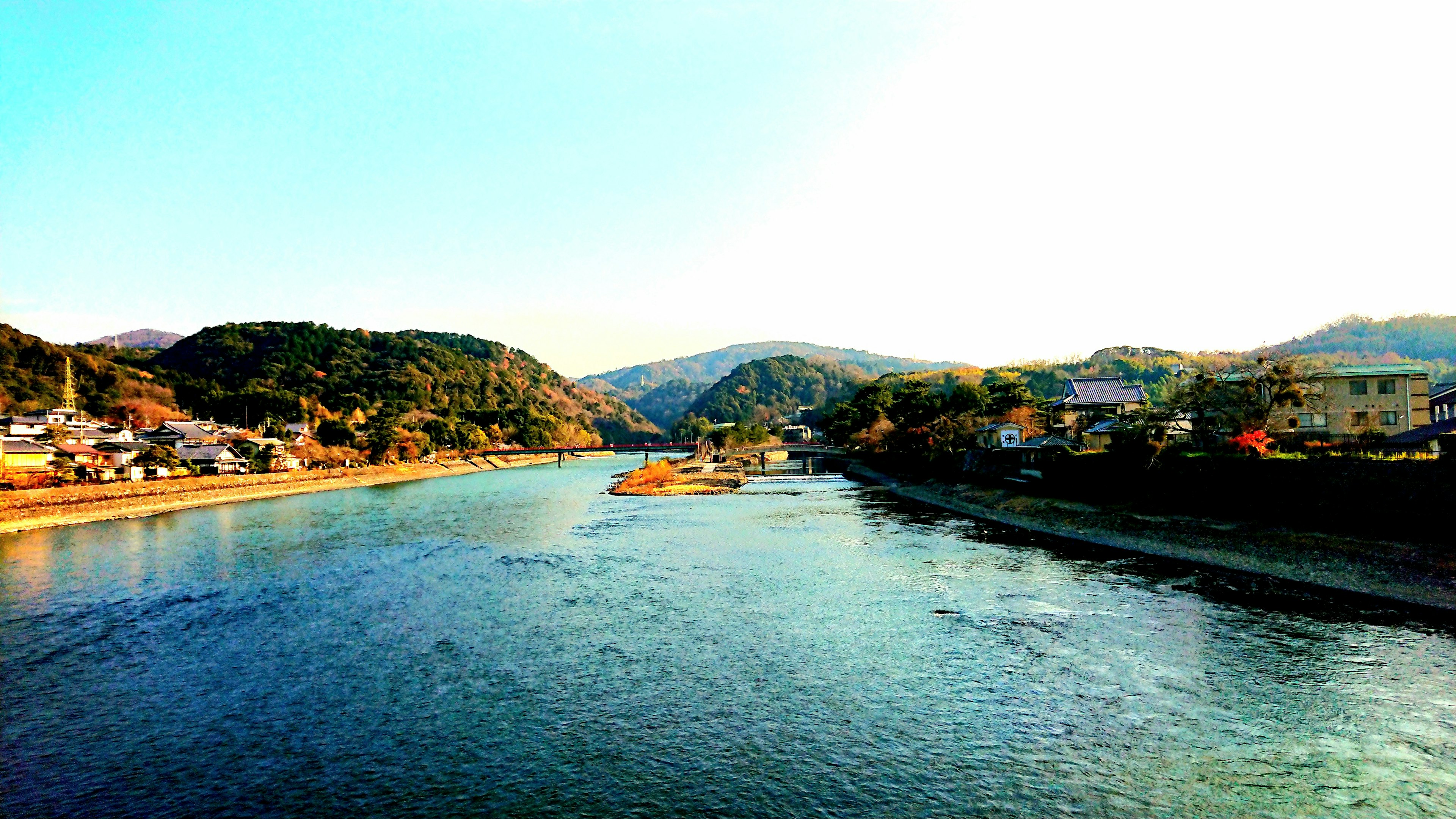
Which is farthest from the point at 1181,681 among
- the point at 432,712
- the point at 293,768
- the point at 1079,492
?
the point at 1079,492

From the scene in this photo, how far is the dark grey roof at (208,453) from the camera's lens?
5503cm

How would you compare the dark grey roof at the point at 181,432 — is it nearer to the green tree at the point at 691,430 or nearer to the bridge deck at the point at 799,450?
the bridge deck at the point at 799,450

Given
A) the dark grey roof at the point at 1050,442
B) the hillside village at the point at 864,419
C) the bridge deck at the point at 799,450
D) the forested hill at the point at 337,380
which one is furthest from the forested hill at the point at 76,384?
the dark grey roof at the point at 1050,442

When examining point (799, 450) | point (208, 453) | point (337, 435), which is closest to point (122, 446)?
point (208, 453)

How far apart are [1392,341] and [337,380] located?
165 m

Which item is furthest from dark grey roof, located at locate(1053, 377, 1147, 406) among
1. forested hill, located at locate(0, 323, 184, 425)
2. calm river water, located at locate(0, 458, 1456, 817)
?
forested hill, located at locate(0, 323, 184, 425)

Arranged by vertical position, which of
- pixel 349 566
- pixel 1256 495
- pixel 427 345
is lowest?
pixel 349 566

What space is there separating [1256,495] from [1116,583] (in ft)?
23.8

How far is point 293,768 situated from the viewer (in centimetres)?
964

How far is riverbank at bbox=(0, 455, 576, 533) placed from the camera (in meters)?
35.1

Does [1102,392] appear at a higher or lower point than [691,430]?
higher

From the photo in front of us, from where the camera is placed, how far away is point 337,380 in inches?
4385

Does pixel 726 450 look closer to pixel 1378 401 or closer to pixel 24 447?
pixel 24 447

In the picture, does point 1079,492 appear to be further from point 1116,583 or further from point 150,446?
point 150,446
